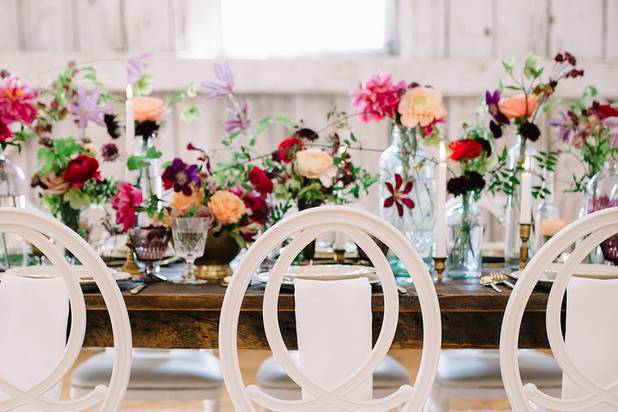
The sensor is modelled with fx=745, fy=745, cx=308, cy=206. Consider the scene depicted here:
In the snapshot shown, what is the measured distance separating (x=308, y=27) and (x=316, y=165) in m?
2.03

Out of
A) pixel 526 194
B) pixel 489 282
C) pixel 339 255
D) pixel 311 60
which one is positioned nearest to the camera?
pixel 489 282

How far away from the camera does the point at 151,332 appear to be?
55.4 inches

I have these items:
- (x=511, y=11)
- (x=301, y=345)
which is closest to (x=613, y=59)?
(x=511, y=11)

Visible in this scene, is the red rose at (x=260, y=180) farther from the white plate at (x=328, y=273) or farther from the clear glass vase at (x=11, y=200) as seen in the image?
the clear glass vase at (x=11, y=200)

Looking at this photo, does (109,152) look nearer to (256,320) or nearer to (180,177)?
(180,177)

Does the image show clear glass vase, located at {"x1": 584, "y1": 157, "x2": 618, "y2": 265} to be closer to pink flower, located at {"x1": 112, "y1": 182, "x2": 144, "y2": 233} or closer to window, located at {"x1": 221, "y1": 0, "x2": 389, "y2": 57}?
pink flower, located at {"x1": 112, "y1": 182, "x2": 144, "y2": 233}

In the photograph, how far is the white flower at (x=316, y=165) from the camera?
1613mm

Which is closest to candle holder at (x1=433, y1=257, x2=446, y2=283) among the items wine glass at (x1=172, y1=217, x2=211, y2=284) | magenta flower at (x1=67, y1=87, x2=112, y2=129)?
wine glass at (x1=172, y1=217, x2=211, y2=284)

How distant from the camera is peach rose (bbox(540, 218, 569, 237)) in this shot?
176 centimetres

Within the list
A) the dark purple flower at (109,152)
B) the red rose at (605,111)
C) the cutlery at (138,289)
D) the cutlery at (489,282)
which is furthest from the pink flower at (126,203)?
the red rose at (605,111)

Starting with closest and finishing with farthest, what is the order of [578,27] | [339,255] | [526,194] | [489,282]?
[489,282] < [526,194] < [339,255] < [578,27]

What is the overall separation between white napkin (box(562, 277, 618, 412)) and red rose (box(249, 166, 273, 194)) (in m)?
0.64

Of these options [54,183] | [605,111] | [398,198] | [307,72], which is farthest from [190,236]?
[307,72]

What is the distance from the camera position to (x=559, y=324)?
3.78ft
